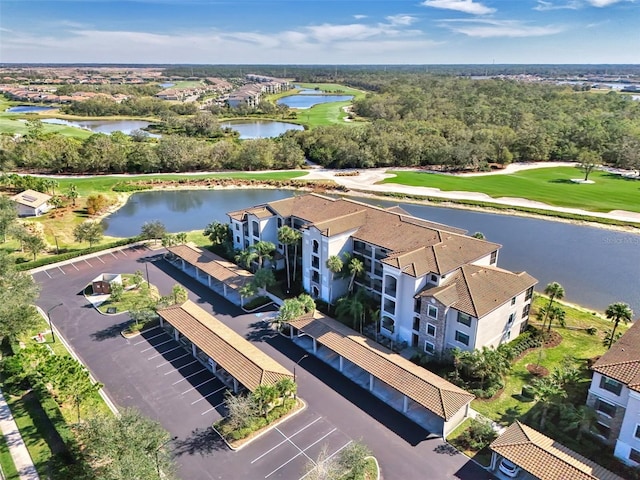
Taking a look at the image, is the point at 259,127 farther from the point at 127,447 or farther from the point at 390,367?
the point at 127,447

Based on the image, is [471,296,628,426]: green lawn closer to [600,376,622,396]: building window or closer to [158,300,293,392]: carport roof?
[600,376,622,396]: building window

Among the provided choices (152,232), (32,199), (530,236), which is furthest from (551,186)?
(32,199)

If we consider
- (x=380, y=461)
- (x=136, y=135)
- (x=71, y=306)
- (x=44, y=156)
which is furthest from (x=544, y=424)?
(x=136, y=135)

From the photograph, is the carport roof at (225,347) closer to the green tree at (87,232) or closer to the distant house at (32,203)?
the green tree at (87,232)

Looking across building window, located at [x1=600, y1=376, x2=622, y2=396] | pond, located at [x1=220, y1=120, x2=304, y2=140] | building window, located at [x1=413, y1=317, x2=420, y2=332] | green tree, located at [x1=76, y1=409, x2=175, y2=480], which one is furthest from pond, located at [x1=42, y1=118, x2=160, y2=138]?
building window, located at [x1=600, y1=376, x2=622, y2=396]

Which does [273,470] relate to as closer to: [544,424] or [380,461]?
[380,461]

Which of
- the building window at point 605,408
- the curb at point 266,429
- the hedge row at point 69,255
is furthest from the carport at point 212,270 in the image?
the building window at point 605,408

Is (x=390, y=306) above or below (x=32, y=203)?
above
